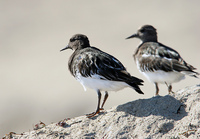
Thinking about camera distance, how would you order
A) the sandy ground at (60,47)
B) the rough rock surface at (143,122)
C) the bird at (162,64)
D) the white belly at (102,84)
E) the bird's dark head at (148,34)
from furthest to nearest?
1. the sandy ground at (60,47)
2. the bird's dark head at (148,34)
3. the bird at (162,64)
4. the white belly at (102,84)
5. the rough rock surface at (143,122)

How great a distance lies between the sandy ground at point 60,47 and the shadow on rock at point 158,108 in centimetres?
1162

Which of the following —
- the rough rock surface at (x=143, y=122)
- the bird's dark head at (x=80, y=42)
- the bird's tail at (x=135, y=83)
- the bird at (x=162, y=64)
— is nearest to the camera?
the rough rock surface at (x=143, y=122)

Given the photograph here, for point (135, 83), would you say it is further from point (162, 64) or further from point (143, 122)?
point (162, 64)

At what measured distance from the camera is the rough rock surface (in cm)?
802

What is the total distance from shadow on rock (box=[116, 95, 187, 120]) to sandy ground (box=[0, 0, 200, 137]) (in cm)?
1162

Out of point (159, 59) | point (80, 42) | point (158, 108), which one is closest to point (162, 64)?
point (159, 59)

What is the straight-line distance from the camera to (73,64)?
1009 cm

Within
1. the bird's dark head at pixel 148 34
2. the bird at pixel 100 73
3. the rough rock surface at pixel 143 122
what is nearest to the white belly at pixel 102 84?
the bird at pixel 100 73

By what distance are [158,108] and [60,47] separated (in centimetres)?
2411

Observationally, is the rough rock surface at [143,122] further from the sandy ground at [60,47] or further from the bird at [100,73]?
the sandy ground at [60,47]

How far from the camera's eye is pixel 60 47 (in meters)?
32.1

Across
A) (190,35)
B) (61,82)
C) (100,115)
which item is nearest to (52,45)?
(61,82)

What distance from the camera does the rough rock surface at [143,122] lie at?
8016 millimetres

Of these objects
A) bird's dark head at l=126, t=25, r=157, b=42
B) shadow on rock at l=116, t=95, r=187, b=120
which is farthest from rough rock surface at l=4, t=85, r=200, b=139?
bird's dark head at l=126, t=25, r=157, b=42
